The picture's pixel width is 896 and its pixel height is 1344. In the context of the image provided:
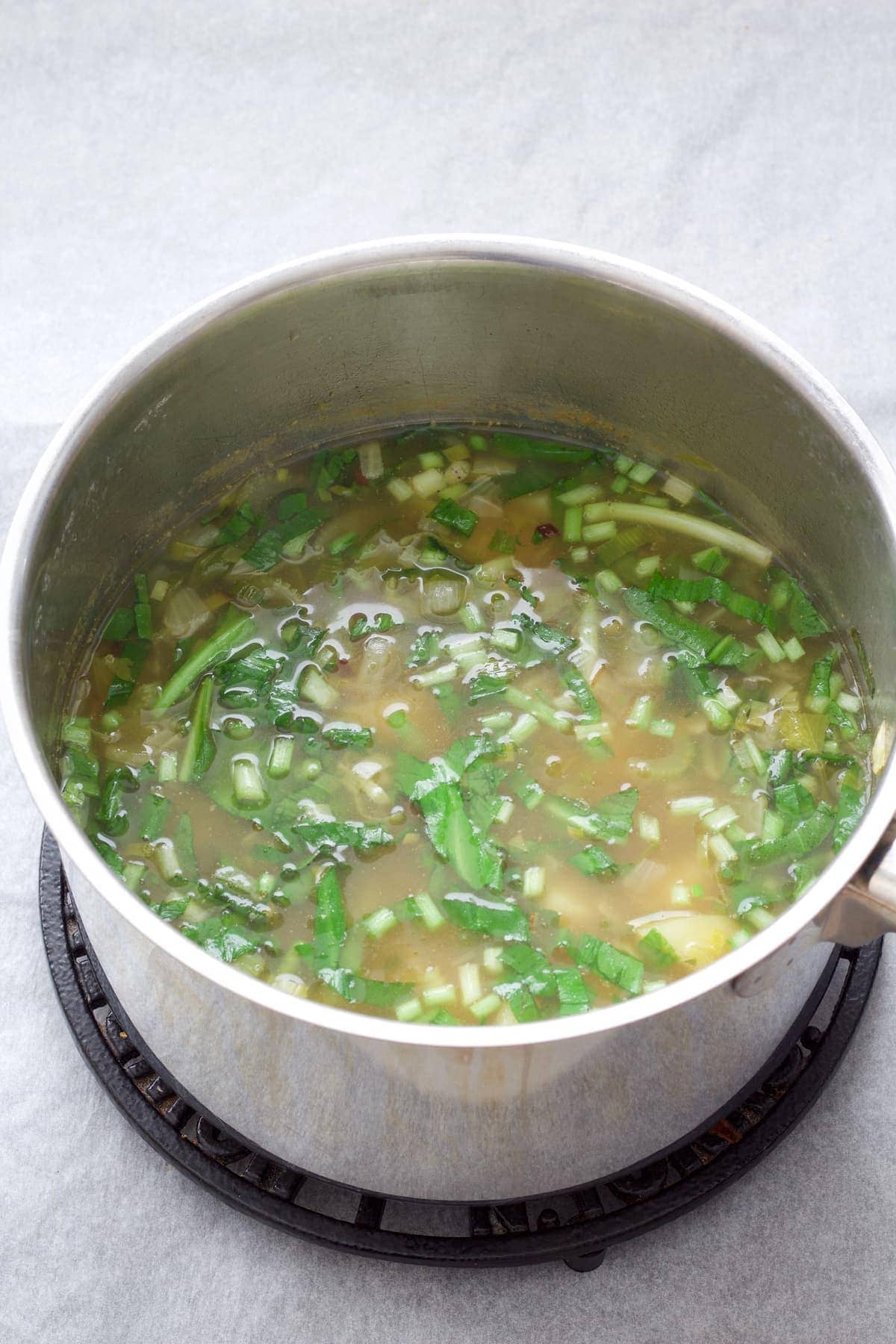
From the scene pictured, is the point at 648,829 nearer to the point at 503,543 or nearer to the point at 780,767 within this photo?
the point at 780,767

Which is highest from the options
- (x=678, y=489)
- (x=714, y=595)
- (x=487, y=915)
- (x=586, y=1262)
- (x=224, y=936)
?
(x=678, y=489)

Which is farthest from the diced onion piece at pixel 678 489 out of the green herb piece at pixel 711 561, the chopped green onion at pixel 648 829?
the chopped green onion at pixel 648 829

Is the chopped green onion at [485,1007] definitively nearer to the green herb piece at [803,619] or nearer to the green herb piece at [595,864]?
the green herb piece at [595,864]

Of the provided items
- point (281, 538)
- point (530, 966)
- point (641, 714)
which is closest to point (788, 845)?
point (641, 714)

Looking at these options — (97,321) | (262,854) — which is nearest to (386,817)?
(262,854)

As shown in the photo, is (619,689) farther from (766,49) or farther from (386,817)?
(766,49)

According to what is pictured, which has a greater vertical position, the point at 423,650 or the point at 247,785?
the point at 423,650
